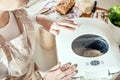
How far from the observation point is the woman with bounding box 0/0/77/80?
974 mm

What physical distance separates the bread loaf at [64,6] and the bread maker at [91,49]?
0.16 m

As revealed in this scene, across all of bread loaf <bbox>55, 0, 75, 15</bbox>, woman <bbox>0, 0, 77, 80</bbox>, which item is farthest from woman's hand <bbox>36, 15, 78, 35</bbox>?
bread loaf <bbox>55, 0, 75, 15</bbox>

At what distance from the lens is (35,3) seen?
4.46 feet

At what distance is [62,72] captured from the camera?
98 cm

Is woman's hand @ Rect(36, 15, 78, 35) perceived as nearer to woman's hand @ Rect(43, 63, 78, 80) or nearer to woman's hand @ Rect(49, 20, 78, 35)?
woman's hand @ Rect(49, 20, 78, 35)

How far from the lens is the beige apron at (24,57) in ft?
3.33

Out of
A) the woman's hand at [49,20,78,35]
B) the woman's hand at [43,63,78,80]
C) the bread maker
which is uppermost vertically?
the woman's hand at [49,20,78,35]

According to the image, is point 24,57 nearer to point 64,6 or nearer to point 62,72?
point 62,72

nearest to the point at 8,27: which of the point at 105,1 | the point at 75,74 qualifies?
the point at 75,74

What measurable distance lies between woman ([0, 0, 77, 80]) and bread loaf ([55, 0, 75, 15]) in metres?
0.14

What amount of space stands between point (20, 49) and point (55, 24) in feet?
0.70

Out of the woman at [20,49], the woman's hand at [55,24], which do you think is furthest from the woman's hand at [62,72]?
the woman's hand at [55,24]

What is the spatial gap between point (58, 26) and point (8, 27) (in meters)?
0.24

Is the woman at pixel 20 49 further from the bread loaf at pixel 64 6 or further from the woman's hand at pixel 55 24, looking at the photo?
the bread loaf at pixel 64 6
